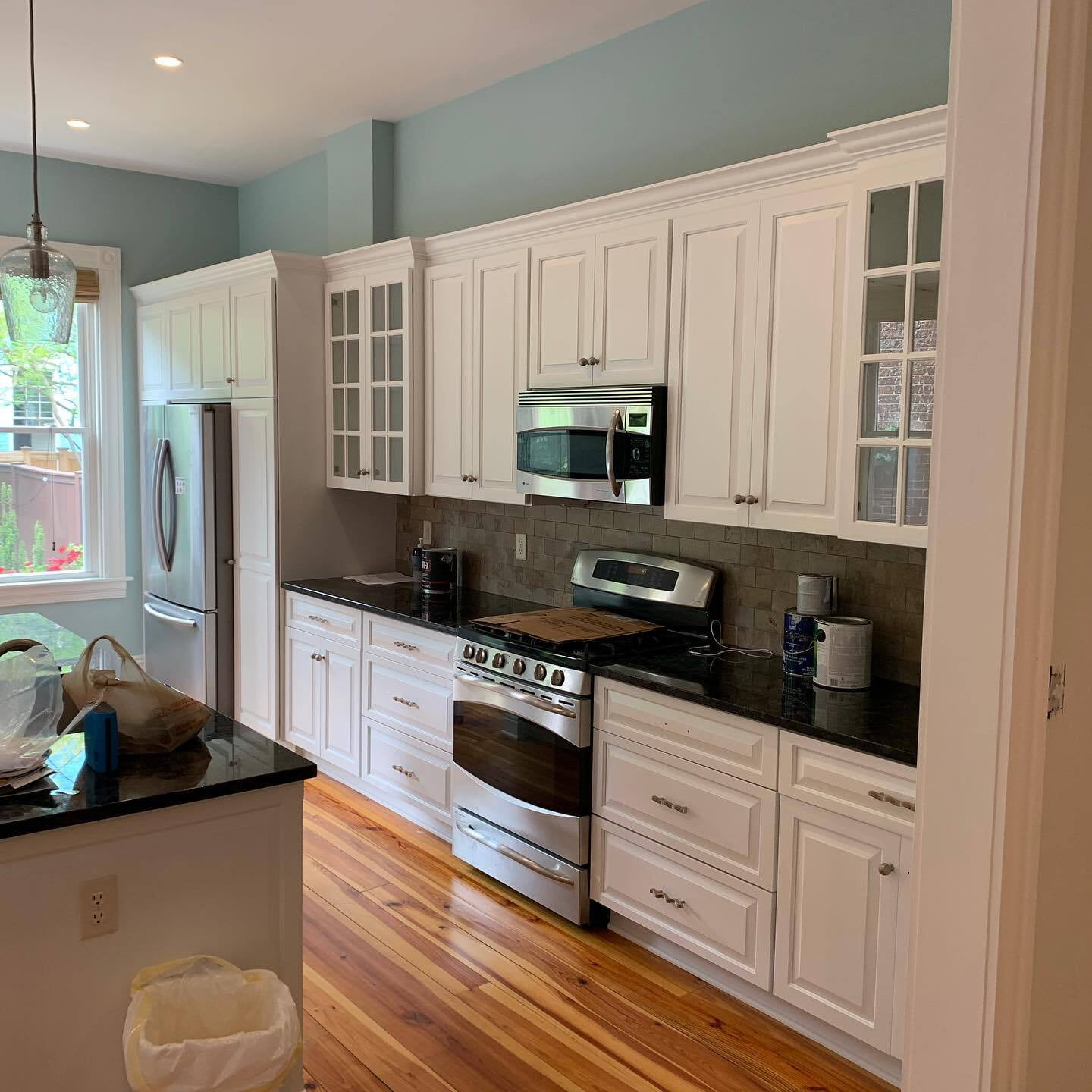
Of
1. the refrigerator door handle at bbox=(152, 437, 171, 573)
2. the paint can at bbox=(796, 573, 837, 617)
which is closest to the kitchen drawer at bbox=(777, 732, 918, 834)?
the paint can at bbox=(796, 573, 837, 617)

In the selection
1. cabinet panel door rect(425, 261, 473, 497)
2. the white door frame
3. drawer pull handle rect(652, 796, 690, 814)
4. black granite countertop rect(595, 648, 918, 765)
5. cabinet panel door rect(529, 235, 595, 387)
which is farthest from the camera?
cabinet panel door rect(425, 261, 473, 497)

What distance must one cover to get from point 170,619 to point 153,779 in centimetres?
343

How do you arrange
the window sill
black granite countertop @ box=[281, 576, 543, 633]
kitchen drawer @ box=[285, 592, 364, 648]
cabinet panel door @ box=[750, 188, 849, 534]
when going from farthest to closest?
the window sill → kitchen drawer @ box=[285, 592, 364, 648] → black granite countertop @ box=[281, 576, 543, 633] → cabinet panel door @ box=[750, 188, 849, 534]

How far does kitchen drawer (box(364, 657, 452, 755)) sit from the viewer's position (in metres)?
3.94

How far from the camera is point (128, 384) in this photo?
19.5ft

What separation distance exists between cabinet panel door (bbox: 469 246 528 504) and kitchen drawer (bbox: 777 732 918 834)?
163cm

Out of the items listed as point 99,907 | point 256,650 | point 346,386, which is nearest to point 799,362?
point 99,907

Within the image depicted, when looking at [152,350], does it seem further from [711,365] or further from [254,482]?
[711,365]

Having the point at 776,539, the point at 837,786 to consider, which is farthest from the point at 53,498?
the point at 837,786

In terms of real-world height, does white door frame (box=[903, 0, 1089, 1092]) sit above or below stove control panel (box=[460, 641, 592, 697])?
above

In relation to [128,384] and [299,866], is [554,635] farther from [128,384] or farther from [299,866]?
[128,384]

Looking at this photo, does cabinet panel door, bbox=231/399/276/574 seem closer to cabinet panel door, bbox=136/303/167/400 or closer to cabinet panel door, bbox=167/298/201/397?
cabinet panel door, bbox=167/298/201/397

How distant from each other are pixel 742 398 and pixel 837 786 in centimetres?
114

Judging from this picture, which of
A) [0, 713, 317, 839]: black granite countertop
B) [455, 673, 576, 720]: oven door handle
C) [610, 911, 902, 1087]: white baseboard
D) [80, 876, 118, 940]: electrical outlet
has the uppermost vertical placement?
[0, 713, 317, 839]: black granite countertop
